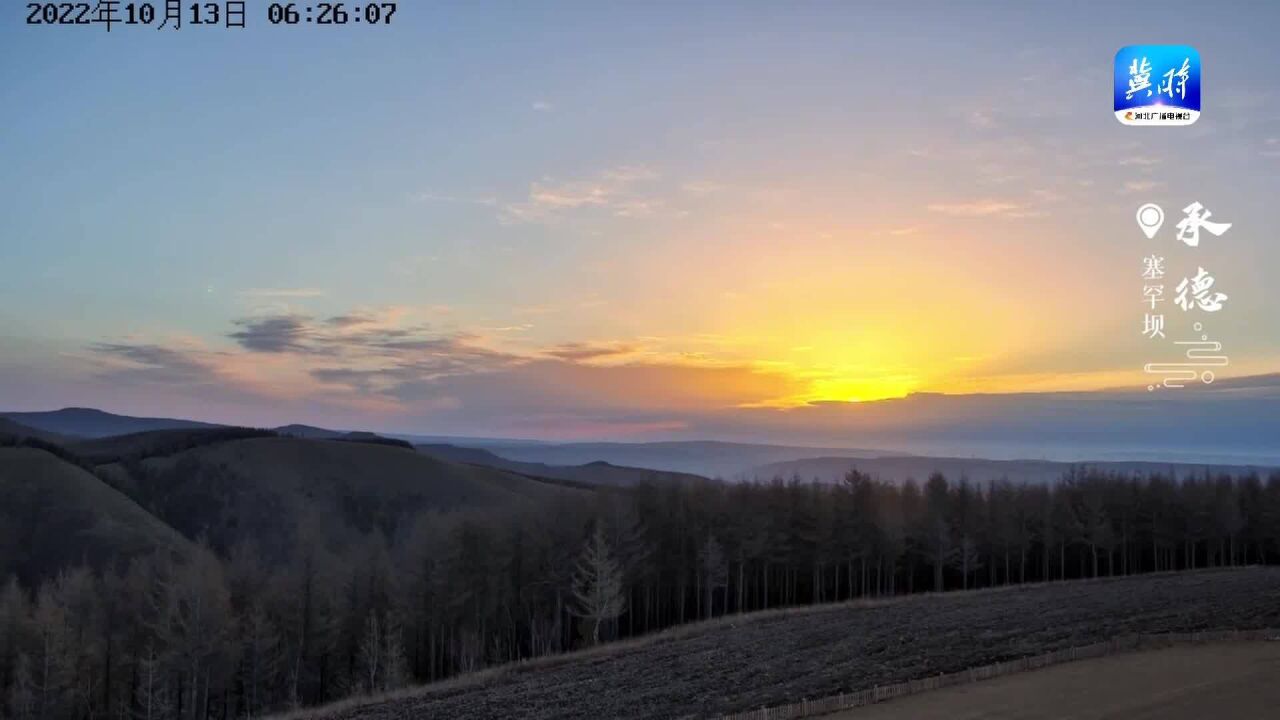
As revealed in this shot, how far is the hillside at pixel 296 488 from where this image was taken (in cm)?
13238

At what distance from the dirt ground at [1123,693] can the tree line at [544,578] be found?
35667 millimetres

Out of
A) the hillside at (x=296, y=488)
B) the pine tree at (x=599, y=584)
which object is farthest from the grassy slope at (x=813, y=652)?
the hillside at (x=296, y=488)

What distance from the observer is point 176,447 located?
6486 inches

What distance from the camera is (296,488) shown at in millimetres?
145750

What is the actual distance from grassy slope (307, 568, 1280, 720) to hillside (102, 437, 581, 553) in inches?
2850

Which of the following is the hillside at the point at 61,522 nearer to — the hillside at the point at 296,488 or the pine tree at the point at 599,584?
the hillside at the point at 296,488

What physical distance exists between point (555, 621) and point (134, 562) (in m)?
35.0

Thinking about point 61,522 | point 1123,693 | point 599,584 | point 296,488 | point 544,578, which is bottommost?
point 61,522

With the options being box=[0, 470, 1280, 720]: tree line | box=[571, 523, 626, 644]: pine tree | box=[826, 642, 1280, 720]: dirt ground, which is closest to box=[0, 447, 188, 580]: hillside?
box=[0, 470, 1280, 720]: tree line

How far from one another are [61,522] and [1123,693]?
386 feet

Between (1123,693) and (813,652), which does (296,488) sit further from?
(1123,693)

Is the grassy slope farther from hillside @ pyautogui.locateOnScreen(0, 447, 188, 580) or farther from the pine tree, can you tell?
hillside @ pyautogui.locateOnScreen(0, 447, 188, 580)

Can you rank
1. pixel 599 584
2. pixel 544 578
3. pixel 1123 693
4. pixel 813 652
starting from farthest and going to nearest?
pixel 544 578
pixel 599 584
pixel 813 652
pixel 1123 693

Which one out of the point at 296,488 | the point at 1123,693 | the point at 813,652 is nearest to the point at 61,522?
the point at 296,488
